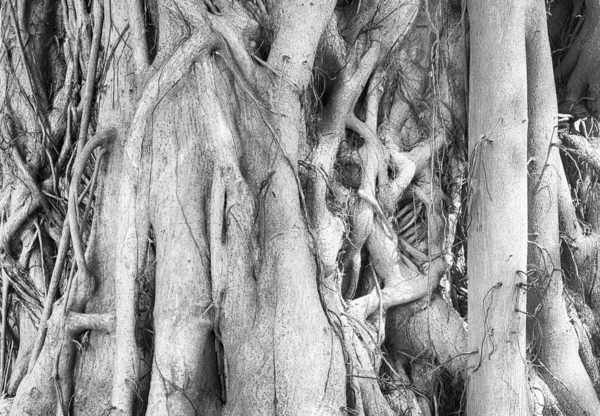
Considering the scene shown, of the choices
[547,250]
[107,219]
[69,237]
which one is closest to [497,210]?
[547,250]

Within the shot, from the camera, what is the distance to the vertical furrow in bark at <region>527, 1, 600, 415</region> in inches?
127

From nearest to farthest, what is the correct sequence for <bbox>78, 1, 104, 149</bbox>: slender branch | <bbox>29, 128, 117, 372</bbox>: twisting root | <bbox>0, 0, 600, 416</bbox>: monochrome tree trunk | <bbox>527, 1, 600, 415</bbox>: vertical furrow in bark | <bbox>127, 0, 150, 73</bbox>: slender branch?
<bbox>0, 0, 600, 416</bbox>: monochrome tree trunk
<bbox>29, 128, 117, 372</bbox>: twisting root
<bbox>127, 0, 150, 73</bbox>: slender branch
<bbox>78, 1, 104, 149</bbox>: slender branch
<bbox>527, 1, 600, 415</bbox>: vertical furrow in bark

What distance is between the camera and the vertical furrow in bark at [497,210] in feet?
9.53

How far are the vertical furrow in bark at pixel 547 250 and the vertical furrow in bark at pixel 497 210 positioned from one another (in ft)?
0.57

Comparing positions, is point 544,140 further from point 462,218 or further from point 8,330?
point 8,330

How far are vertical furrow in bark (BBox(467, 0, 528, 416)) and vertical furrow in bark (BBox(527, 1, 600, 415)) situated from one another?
0.17 meters

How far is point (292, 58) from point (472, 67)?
0.85 m

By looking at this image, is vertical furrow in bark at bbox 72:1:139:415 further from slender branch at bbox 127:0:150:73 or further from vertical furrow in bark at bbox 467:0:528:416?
vertical furrow in bark at bbox 467:0:528:416

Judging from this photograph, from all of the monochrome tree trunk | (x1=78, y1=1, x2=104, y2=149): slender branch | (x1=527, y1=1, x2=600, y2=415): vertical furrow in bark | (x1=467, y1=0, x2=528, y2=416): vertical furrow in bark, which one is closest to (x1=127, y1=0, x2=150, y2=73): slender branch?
the monochrome tree trunk

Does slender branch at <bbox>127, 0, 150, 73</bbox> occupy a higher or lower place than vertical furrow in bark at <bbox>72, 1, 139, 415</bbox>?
higher

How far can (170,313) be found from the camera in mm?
2584

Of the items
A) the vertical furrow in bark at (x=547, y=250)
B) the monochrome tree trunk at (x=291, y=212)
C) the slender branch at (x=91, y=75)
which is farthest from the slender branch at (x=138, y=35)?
the vertical furrow in bark at (x=547, y=250)

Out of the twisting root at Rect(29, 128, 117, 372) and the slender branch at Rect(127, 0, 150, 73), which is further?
the slender branch at Rect(127, 0, 150, 73)

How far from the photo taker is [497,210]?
10.0 feet
